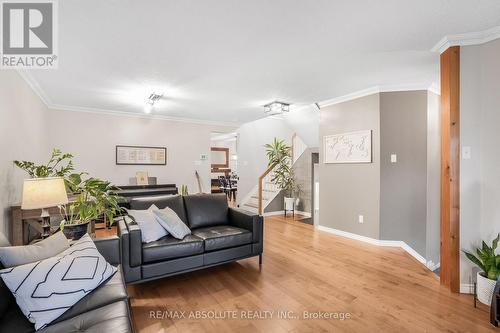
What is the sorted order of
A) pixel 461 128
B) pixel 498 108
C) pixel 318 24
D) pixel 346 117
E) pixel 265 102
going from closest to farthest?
1. pixel 318 24
2. pixel 498 108
3. pixel 461 128
4. pixel 346 117
5. pixel 265 102

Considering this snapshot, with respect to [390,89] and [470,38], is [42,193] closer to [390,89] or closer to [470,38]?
[470,38]

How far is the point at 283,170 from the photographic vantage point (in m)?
6.37

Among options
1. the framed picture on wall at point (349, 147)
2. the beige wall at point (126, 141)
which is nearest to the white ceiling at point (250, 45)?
the framed picture on wall at point (349, 147)

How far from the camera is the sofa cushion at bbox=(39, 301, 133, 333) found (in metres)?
1.19

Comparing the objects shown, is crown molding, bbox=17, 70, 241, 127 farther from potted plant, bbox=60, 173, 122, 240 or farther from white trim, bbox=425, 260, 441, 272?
white trim, bbox=425, 260, 441, 272

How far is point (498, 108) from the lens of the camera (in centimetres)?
226

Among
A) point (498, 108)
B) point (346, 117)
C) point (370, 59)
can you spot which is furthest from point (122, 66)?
point (498, 108)

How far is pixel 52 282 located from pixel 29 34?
2.28m

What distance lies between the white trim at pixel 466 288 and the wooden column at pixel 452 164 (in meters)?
0.04

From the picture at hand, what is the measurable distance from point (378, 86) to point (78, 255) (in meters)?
4.15

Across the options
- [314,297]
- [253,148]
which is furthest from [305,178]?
[314,297]

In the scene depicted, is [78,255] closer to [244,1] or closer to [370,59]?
[244,1]

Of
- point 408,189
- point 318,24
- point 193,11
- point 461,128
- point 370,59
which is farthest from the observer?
point 408,189

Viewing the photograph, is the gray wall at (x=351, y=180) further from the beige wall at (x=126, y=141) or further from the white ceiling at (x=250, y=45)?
the beige wall at (x=126, y=141)
